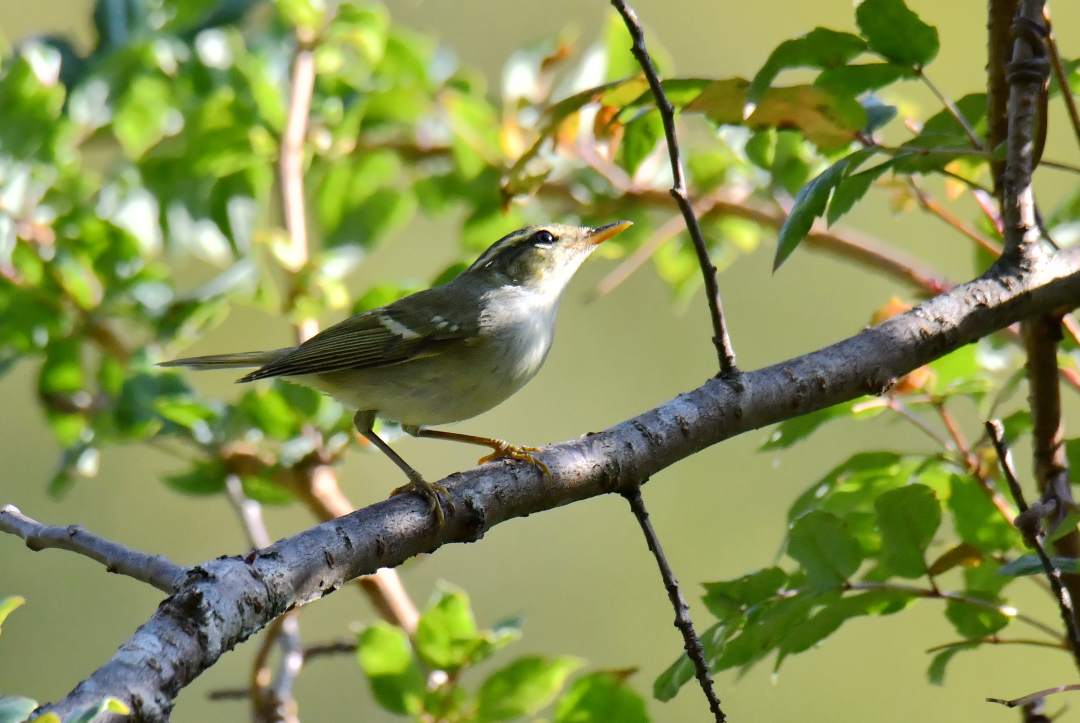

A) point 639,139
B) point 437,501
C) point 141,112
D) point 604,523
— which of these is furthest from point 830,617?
point 604,523

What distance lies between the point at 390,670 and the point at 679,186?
109 centimetres

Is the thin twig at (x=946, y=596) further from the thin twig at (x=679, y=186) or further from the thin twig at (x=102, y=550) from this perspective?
the thin twig at (x=102, y=550)

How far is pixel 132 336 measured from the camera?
3.23 metres

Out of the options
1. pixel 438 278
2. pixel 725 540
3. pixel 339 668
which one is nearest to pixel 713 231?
pixel 438 278

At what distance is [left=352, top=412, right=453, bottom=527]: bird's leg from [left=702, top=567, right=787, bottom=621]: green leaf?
470mm

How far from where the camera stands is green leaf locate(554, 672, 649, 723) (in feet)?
6.90

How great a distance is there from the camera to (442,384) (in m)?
3.00

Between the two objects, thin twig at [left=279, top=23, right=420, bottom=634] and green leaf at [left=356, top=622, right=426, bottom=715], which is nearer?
green leaf at [left=356, top=622, right=426, bottom=715]

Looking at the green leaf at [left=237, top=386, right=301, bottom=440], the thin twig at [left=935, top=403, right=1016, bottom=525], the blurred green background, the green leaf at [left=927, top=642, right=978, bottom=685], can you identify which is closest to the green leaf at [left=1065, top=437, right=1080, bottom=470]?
the thin twig at [left=935, top=403, right=1016, bottom=525]

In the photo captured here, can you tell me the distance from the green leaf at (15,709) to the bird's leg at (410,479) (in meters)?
0.63

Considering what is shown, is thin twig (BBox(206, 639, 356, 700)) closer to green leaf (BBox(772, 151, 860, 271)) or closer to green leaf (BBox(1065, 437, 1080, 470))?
green leaf (BBox(772, 151, 860, 271))

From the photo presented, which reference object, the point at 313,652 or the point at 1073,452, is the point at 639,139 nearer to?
the point at 1073,452

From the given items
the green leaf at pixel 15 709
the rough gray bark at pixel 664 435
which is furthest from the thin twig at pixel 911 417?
the green leaf at pixel 15 709

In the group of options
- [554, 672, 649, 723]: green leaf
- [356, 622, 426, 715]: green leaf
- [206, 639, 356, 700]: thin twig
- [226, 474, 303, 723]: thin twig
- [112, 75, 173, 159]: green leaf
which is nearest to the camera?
[554, 672, 649, 723]: green leaf
